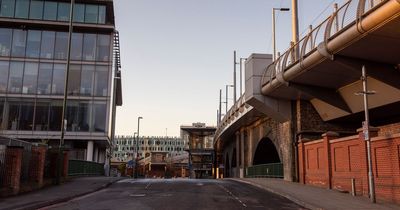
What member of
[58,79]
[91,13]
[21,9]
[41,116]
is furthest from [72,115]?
[21,9]

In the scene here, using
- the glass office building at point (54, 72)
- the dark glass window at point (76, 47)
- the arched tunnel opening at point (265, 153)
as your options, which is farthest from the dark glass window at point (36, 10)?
the arched tunnel opening at point (265, 153)

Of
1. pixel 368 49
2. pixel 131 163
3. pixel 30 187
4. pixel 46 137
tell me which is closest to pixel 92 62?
pixel 46 137

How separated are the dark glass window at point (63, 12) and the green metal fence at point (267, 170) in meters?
28.9

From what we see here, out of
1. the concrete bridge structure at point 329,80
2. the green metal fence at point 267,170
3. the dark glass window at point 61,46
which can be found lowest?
the green metal fence at point 267,170

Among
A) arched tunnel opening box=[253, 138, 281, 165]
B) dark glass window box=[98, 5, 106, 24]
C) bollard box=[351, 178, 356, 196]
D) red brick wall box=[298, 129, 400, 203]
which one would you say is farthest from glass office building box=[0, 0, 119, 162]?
bollard box=[351, 178, 356, 196]

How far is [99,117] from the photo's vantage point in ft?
178

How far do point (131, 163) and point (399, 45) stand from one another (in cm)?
5183

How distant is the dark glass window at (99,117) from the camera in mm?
54094

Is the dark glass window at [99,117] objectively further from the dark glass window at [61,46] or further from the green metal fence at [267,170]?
the green metal fence at [267,170]

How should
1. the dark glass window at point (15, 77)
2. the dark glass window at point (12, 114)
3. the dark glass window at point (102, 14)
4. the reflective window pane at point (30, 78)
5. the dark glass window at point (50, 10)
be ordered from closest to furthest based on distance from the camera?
the dark glass window at point (12, 114)
the dark glass window at point (15, 77)
the reflective window pane at point (30, 78)
the dark glass window at point (50, 10)
the dark glass window at point (102, 14)

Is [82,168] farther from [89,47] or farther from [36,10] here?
[36,10]

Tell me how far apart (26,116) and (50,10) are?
1338 centimetres

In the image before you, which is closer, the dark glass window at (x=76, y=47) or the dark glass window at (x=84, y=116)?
the dark glass window at (x=84, y=116)

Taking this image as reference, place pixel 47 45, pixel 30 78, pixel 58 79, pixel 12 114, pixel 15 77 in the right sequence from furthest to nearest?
pixel 47 45
pixel 58 79
pixel 30 78
pixel 15 77
pixel 12 114
